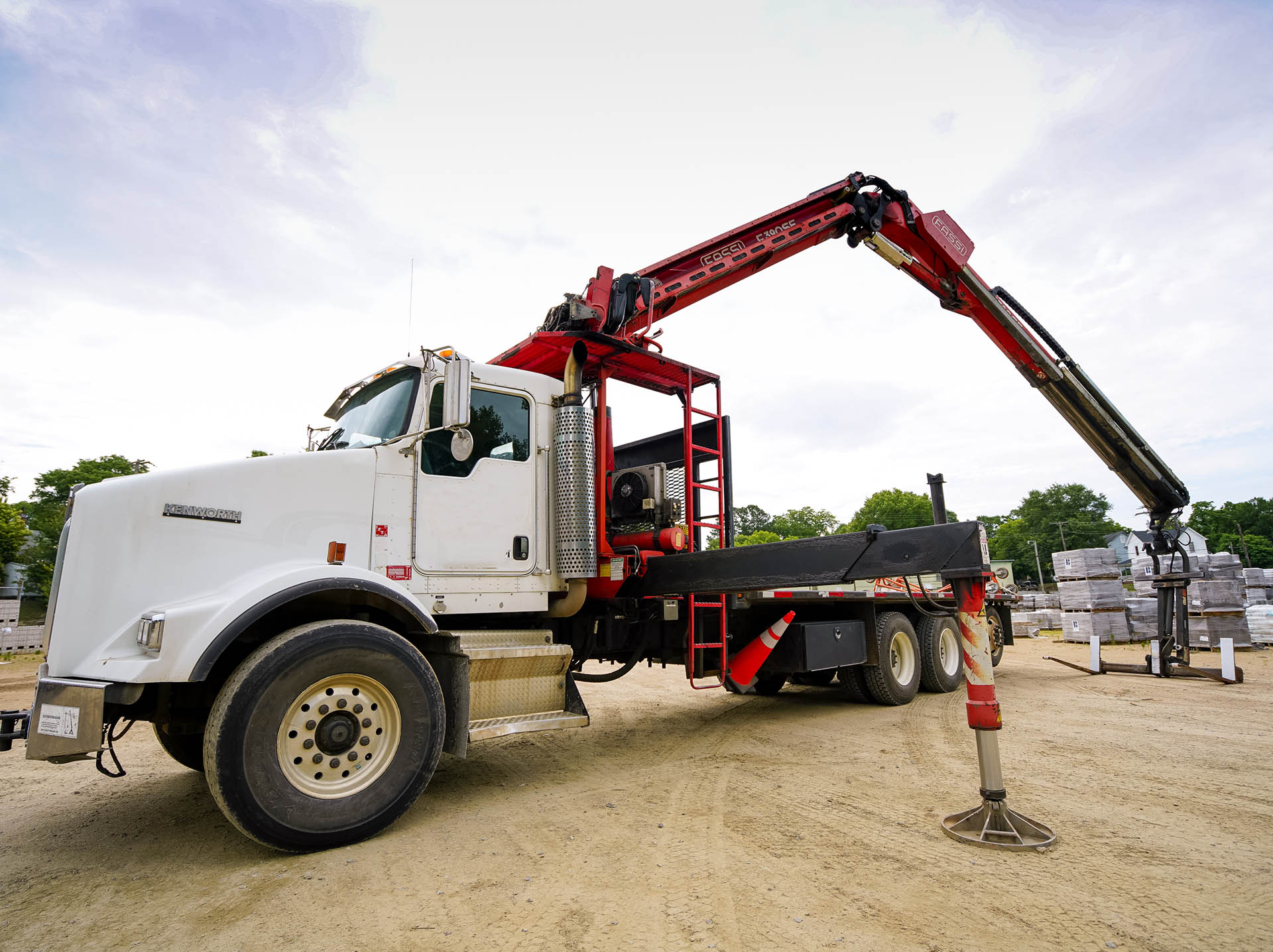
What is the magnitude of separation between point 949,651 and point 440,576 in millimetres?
8009

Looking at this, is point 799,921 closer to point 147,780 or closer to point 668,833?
point 668,833

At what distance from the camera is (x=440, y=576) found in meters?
4.92

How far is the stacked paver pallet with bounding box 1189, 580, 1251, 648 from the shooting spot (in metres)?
13.8

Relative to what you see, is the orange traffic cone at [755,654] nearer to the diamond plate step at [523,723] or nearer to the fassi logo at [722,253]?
the diamond plate step at [523,723]

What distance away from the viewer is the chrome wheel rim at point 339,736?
3.88 m

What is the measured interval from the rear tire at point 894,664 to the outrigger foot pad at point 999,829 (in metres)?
4.58

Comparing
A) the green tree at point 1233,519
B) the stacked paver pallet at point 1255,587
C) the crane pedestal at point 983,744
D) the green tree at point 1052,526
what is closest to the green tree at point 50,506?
the crane pedestal at point 983,744

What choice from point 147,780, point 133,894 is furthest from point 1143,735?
point 147,780

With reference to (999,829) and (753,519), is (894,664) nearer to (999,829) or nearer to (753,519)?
(999,829)

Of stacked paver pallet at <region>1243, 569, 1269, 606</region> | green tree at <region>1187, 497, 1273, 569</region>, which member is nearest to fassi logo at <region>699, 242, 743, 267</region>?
stacked paver pallet at <region>1243, 569, 1269, 606</region>

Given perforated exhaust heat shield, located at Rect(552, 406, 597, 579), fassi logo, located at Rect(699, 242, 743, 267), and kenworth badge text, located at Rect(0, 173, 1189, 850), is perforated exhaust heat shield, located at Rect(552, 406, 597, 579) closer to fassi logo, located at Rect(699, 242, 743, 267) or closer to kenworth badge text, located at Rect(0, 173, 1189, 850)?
kenworth badge text, located at Rect(0, 173, 1189, 850)

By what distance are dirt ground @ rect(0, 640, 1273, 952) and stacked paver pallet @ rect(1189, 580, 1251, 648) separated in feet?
30.3

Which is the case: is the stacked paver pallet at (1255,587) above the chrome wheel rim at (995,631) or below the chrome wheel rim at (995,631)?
above

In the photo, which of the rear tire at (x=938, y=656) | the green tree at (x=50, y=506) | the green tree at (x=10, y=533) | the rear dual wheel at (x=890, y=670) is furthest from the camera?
the green tree at (x=50, y=506)
